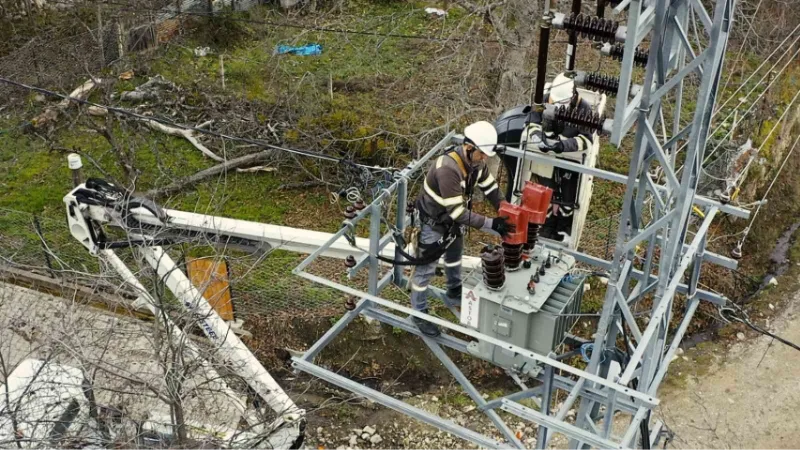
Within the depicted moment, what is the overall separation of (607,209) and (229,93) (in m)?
8.48

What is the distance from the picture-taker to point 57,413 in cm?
866

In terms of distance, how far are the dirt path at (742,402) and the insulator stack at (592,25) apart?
7204 mm

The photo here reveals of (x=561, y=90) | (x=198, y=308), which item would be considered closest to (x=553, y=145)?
(x=561, y=90)

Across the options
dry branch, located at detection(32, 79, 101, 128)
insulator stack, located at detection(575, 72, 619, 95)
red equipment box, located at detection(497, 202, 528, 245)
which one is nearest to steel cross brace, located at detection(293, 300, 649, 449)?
red equipment box, located at detection(497, 202, 528, 245)

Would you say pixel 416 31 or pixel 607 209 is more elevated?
pixel 416 31

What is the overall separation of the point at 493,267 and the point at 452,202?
87 cm

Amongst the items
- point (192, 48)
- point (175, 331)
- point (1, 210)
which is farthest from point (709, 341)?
point (192, 48)

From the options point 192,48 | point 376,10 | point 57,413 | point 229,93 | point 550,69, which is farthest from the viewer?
point 376,10

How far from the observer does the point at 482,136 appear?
25.9 feet

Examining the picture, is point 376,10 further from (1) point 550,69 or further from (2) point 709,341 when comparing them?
(2) point 709,341

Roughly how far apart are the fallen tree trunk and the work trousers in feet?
24.1

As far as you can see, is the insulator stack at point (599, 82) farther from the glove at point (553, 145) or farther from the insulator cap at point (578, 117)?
the glove at point (553, 145)

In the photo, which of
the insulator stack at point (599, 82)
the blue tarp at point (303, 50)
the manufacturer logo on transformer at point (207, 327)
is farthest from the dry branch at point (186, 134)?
the insulator stack at point (599, 82)

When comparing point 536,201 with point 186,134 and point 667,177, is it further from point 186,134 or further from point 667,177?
point 186,134
